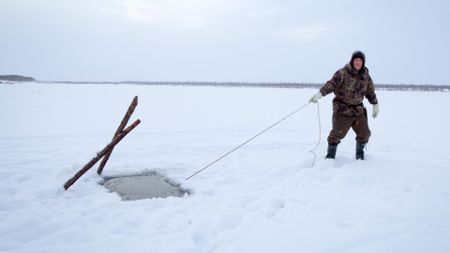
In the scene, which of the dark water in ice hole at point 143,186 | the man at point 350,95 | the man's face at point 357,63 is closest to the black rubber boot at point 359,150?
the man at point 350,95

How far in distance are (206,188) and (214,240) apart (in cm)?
166

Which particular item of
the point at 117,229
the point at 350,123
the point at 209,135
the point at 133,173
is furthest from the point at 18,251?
the point at 209,135

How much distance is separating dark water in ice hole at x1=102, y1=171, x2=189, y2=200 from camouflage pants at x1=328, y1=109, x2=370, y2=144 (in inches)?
107

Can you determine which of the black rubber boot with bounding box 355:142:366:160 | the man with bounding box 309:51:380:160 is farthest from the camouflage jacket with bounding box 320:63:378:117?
the black rubber boot with bounding box 355:142:366:160

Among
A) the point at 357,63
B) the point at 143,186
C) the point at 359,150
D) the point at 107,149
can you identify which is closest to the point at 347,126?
the point at 359,150

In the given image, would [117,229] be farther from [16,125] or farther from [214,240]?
[16,125]

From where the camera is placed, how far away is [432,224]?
149 inches

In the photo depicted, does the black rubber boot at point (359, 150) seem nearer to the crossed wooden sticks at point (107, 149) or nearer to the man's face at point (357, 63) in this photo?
the man's face at point (357, 63)

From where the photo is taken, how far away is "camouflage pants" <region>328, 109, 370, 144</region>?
20.2ft

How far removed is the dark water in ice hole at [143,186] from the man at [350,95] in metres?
2.70

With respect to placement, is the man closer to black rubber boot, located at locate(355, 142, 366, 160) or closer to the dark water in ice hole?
black rubber boot, located at locate(355, 142, 366, 160)

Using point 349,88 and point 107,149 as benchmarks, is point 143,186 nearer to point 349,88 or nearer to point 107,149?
point 107,149

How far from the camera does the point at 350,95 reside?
607cm

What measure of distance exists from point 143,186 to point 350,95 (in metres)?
3.59
